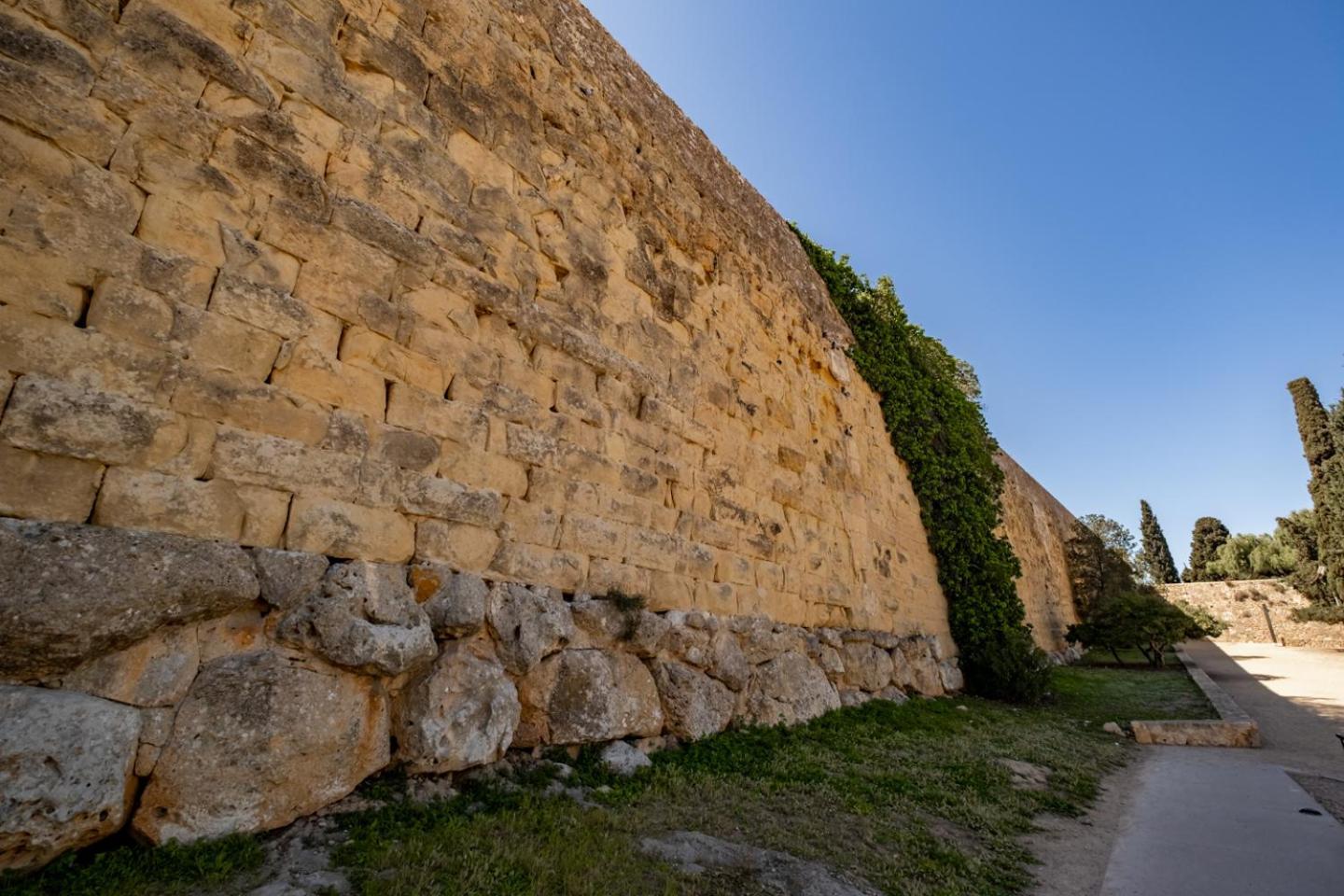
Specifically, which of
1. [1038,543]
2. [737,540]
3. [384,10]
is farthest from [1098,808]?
[1038,543]

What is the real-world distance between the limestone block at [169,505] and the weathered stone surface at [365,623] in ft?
1.38

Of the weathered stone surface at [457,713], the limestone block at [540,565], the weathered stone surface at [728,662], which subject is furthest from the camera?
the weathered stone surface at [728,662]

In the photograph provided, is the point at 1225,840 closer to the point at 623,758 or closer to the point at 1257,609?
the point at 623,758

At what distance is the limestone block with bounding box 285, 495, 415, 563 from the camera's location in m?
2.73

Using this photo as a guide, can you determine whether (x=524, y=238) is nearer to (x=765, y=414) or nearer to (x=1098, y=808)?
(x=765, y=414)

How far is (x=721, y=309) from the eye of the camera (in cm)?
643

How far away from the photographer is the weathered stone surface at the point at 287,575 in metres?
2.52

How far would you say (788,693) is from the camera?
17.8ft

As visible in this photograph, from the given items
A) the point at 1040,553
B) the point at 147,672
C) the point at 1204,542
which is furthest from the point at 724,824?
the point at 1204,542

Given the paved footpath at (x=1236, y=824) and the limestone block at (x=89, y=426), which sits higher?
the limestone block at (x=89, y=426)

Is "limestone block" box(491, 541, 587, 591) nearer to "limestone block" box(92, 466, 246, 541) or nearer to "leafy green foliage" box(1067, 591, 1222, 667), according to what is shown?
"limestone block" box(92, 466, 246, 541)

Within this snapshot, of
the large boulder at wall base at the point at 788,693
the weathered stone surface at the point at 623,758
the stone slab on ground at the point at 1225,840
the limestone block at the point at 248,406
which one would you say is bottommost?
the stone slab on ground at the point at 1225,840

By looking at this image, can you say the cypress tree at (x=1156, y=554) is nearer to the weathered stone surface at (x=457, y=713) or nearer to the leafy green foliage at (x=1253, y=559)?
the leafy green foliage at (x=1253, y=559)

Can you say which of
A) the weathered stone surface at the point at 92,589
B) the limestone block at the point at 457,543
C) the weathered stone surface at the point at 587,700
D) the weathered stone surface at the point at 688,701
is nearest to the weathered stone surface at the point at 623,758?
the weathered stone surface at the point at 587,700
